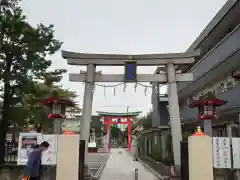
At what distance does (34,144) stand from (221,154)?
6208mm

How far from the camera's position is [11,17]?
18406mm

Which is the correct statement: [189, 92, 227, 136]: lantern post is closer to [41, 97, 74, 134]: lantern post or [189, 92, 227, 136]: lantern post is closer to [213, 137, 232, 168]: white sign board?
[213, 137, 232, 168]: white sign board

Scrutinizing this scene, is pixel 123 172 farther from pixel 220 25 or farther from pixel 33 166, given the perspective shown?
pixel 33 166

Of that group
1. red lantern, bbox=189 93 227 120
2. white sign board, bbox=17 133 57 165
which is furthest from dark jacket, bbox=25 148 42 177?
red lantern, bbox=189 93 227 120

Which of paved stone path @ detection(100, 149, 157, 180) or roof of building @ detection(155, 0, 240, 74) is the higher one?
roof of building @ detection(155, 0, 240, 74)

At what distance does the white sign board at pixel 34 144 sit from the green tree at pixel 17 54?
6.85 meters

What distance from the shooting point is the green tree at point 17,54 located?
18.4 m

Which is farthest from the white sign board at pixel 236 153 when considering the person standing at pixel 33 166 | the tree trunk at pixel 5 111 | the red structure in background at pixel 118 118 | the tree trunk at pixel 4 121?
the red structure in background at pixel 118 118

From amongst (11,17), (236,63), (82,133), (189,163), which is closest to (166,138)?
(236,63)

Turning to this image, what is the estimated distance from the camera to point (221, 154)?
10.8 meters

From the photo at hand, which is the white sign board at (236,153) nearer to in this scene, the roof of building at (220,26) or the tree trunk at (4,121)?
the roof of building at (220,26)

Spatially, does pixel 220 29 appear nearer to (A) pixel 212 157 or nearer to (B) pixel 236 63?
(B) pixel 236 63

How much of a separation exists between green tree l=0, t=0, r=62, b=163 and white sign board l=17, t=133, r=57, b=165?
22.5 feet

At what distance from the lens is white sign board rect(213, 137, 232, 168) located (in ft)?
35.4
